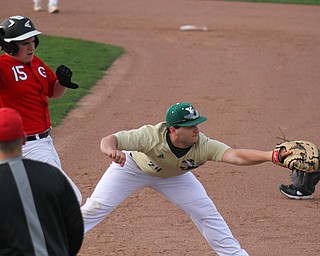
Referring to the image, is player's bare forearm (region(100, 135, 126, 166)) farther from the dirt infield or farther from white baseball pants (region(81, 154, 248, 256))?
the dirt infield

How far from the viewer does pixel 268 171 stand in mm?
10281

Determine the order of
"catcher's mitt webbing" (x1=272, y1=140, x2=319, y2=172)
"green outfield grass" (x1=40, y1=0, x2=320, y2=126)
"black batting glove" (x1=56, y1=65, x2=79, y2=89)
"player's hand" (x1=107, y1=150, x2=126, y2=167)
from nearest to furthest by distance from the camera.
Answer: "catcher's mitt webbing" (x1=272, y1=140, x2=319, y2=172), "player's hand" (x1=107, y1=150, x2=126, y2=167), "black batting glove" (x1=56, y1=65, x2=79, y2=89), "green outfield grass" (x1=40, y1=0, x2=320, y2=126)

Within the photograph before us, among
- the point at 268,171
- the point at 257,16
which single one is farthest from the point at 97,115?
the point at 257,16

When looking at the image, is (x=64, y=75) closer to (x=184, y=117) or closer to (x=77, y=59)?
(x=184, y=117)

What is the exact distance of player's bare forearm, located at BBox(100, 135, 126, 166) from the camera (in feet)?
19.8

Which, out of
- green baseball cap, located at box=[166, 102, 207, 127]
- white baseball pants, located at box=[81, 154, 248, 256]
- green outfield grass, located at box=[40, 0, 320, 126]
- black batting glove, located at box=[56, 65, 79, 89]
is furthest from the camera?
green outfield grass, located at box=[40, 0, 320, 126]

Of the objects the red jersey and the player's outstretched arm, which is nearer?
the player's outstretched arm

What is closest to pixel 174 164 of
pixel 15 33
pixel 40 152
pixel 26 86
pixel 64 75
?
pixel 40 152

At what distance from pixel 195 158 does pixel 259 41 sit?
45.4 ft

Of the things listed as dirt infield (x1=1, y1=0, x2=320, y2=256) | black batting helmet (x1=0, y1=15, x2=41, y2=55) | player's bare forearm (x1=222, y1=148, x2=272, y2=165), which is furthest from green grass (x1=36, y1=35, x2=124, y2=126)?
player's bare forearm (x1=222, y1=148, x2=272, y2=165)

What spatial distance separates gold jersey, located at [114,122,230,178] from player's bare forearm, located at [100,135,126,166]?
0.06 m

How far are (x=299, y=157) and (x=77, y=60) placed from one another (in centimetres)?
1148

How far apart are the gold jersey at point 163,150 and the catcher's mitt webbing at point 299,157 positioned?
1.95 ft

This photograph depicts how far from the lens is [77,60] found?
55.4 ft
